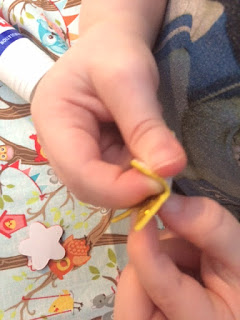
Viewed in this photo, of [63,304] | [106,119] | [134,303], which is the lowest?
[63,304]

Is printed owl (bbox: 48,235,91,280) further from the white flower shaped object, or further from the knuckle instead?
the knuckle

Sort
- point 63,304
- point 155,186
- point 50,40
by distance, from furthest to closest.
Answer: point 50,40 → point 63,304 → point 155,186

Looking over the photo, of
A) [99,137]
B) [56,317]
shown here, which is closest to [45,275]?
[56,317]

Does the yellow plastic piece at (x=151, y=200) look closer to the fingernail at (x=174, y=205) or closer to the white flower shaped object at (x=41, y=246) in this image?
the fingernail at (x=174, y=205)

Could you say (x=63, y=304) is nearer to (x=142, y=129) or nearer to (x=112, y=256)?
(x=112, y=256)

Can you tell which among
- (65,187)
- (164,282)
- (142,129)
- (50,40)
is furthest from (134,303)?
(50,40)

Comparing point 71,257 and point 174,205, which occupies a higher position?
point 174,205

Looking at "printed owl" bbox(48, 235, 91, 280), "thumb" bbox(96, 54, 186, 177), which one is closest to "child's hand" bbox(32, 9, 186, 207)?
"thumb" bbox(96, 54, 186, 177)
